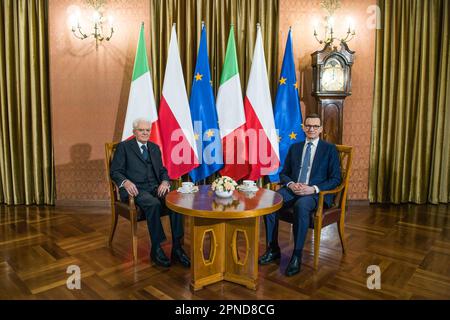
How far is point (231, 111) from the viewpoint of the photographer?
4270 mm

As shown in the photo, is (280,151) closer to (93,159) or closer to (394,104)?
(394,104)

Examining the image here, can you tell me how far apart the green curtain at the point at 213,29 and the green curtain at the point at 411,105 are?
148 centimetres

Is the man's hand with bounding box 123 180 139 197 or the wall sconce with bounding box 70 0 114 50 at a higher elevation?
the wall sconce with bounding box 70 0 114 50

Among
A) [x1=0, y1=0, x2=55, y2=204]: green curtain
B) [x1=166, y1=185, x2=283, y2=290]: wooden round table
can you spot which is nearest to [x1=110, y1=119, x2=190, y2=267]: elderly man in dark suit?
[x1=166, y1=185, x2=283, y2=290]: wooden round table

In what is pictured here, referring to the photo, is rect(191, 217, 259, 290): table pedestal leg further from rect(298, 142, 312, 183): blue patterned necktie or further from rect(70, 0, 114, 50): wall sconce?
rect(70, 0, 114, 50): wall sconce

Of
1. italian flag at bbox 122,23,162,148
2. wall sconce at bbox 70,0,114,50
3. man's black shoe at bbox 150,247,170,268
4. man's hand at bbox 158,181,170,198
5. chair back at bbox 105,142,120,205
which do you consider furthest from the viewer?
wall sconce at bbox 70,0,114,50

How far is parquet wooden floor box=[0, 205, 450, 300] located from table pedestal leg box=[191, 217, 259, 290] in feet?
0.23

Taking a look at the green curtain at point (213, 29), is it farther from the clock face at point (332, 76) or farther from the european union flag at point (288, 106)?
the clock face at point (332, 76)

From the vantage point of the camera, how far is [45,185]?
15.6 feet

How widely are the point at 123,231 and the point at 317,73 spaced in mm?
2925

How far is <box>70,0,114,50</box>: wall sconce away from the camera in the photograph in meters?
4.43

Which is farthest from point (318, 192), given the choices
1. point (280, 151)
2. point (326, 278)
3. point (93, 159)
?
point (93, 159)

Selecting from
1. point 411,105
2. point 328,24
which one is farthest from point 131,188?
point 411,105

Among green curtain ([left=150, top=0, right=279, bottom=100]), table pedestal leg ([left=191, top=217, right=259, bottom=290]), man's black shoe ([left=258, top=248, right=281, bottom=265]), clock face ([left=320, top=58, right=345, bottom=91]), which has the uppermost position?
green curtain ([left=150, top=0, right=279, bottom=100])
